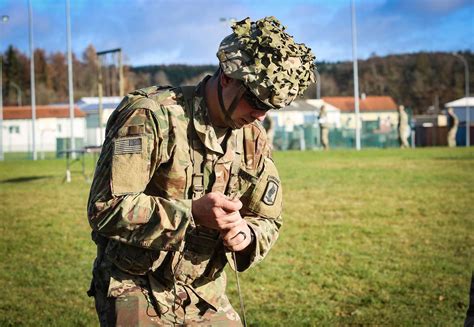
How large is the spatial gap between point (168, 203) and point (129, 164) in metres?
0.23

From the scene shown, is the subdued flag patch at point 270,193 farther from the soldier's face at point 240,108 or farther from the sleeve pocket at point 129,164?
the sleeve pocket at point 129,164

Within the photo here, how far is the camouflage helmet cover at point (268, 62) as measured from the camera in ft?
9.59

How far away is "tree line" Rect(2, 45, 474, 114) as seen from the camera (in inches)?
5615

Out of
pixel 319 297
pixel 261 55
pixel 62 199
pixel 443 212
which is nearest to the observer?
pixel 261 55

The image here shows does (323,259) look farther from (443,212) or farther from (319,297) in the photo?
(443,212)

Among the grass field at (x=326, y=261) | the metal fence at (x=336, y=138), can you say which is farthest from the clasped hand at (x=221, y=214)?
the metal fence at (x=336, y=138)

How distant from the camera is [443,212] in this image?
544 inches

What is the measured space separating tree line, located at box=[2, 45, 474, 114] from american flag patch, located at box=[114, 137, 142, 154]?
13086 centimetres

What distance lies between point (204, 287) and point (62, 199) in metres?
15.3

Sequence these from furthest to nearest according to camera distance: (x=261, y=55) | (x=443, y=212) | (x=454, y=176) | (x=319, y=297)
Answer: (x=454, y=176) < (x=443, y=212) < (x=319, y=297) < (x=261, y=55)

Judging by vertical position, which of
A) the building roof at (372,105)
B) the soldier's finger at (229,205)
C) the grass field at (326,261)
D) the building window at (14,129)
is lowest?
the grass field at (326,261)

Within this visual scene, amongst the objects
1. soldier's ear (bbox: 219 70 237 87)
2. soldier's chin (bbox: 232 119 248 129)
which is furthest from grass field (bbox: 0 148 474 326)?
soldier's ear (bbox: 219 70 237 87)

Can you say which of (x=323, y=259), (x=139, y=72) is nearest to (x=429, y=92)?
(x=139, y=72)

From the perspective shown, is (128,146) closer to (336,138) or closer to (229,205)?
(229,205)
